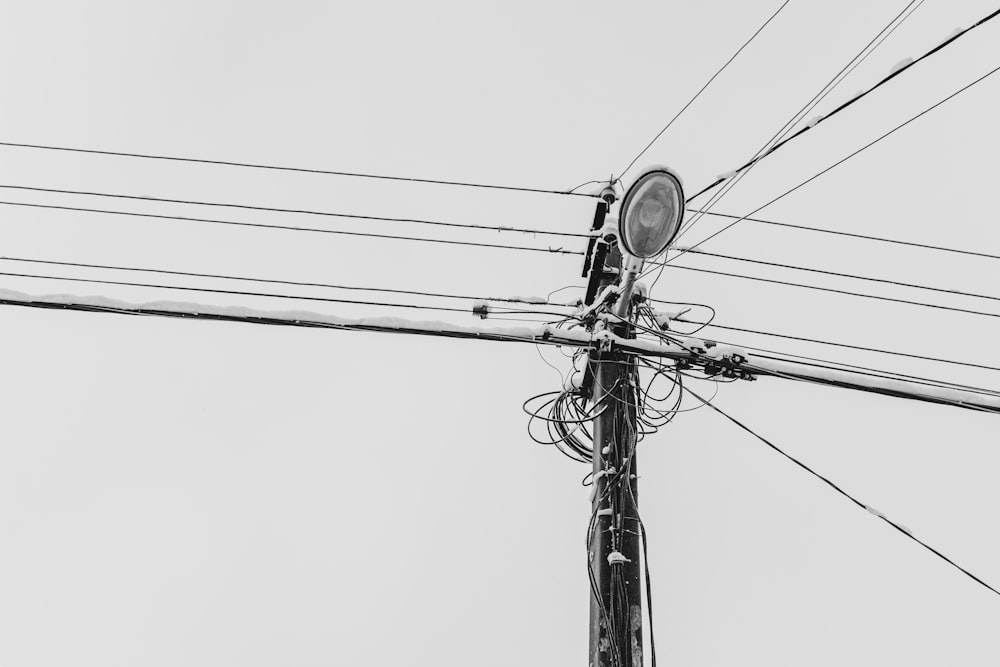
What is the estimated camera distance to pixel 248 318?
4.38 m

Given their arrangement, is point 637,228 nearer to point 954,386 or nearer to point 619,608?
point 619,608

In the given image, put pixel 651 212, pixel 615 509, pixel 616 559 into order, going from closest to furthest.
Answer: pixel 651 212, pixel 616 559, pixel 615 509

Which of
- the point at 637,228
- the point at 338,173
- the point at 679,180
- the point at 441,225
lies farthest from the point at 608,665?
the point at 338,173

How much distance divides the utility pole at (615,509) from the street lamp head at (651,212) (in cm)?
29

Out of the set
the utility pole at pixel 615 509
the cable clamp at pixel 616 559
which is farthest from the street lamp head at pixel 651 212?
the cable clamp at pixel 616 559

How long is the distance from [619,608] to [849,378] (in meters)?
2.03

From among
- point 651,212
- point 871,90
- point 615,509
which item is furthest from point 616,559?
point 871,90

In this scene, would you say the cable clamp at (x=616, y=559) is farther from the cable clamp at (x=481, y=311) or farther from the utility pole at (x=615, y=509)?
the cable clamp at (x=481, y=311)

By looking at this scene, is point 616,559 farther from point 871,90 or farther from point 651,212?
point 871,90

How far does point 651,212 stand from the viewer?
151 inches

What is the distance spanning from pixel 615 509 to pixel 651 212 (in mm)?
1650

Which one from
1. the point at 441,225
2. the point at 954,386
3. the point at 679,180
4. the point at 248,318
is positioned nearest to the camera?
the point at 679,180

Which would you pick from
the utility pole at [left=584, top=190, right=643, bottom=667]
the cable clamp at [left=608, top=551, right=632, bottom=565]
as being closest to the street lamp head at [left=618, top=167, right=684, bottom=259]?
the utility pole at [left=584, top=190, right=643, bottom=667]

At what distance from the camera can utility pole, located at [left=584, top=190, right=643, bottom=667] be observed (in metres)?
3.94
